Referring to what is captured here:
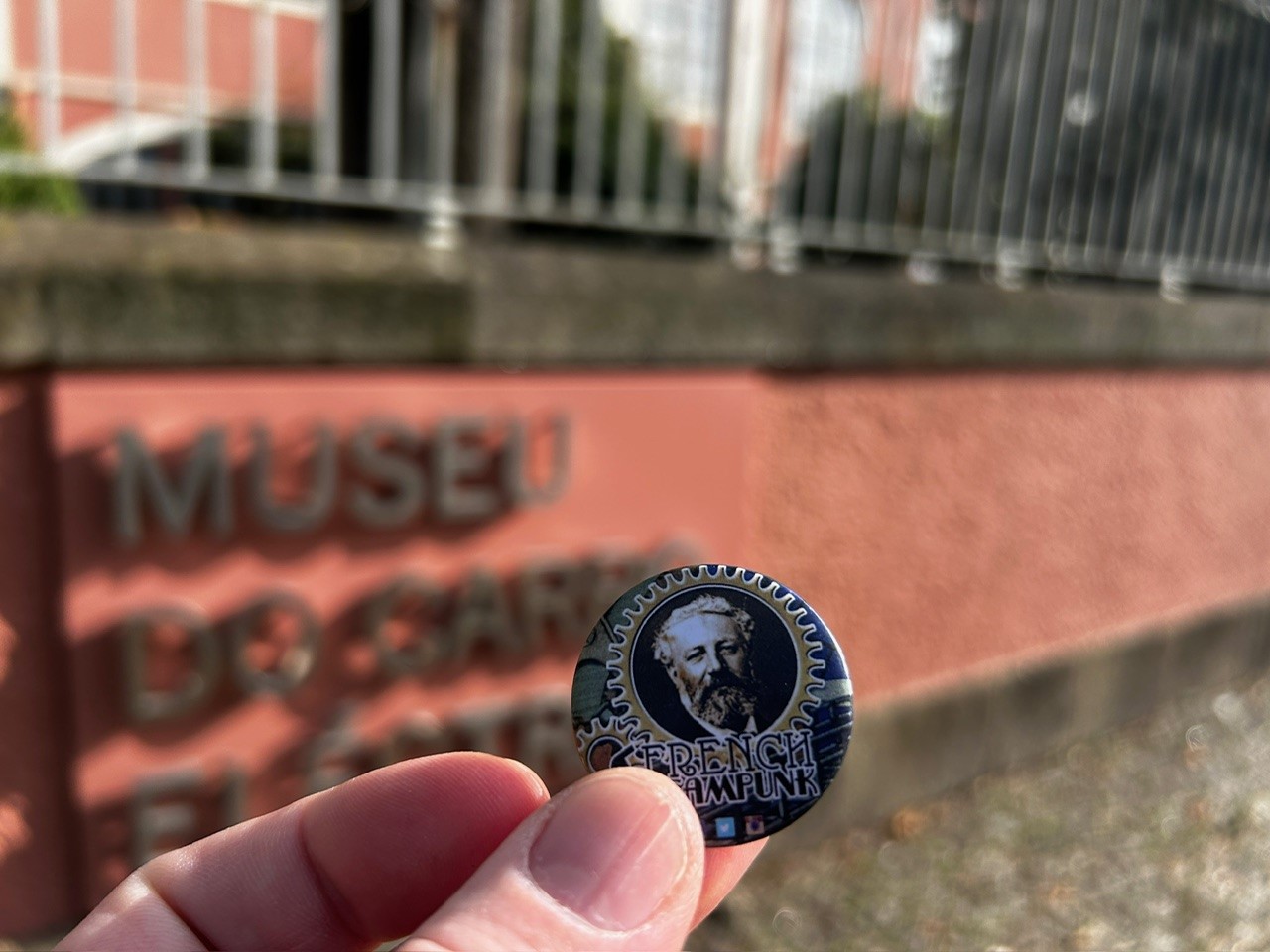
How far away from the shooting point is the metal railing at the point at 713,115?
9.84 ft

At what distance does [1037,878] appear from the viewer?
12.6 ft

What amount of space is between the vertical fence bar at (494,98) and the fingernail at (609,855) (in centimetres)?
250

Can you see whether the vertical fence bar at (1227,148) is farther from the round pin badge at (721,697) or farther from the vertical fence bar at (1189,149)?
the round pin badge at (721,697)

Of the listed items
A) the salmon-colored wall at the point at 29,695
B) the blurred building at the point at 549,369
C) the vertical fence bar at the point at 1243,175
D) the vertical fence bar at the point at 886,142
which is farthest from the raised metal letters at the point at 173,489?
the vertical fence bar at the point at 1243,175

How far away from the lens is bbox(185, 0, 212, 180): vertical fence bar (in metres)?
2.86

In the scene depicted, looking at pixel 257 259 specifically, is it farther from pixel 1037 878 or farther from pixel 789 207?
pixel 1037 878

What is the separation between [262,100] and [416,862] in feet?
7.64

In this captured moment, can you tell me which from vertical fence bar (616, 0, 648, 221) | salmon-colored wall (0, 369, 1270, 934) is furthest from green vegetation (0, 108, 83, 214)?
vertical fence bar (616, 0, 648, 221)

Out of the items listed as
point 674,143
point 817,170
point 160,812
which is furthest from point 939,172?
point 160,812

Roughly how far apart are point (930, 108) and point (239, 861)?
3915mm

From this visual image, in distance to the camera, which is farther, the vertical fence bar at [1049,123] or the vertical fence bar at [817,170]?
the vertical fence bar at [1049,123]

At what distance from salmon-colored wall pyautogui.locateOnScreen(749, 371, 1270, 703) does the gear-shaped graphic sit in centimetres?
210

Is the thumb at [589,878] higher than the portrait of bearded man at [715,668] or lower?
lower

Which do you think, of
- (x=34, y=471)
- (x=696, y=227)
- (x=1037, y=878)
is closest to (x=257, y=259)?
(x=34, y=471)
